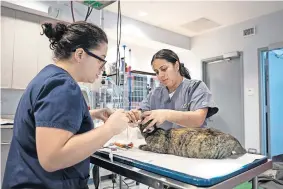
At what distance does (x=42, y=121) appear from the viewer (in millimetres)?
579

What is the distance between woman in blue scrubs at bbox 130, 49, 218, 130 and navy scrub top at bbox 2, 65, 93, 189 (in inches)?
Result: 22.1

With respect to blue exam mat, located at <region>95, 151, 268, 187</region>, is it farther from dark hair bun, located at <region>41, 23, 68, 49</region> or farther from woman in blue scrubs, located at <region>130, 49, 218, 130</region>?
dark hair bun, located at <region>41, 23, 68, 49</region>

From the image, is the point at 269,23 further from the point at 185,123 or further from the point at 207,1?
the point at 185,123

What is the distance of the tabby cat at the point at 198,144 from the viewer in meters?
0.92

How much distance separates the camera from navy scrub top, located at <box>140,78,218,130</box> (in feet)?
4.26

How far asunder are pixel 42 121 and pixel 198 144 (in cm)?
64

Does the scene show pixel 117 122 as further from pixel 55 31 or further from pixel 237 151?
pixel 237 151

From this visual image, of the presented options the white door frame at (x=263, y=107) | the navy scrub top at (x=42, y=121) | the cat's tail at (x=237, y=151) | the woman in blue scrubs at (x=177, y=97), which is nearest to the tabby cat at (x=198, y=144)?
the cat's tail at (x=237, y=151)

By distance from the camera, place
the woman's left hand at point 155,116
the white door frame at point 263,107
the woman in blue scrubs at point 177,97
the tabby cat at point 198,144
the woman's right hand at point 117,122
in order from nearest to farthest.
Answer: the woman's right hand at point 117,122 < the tabby cat at point 198,144 < the woman's left hand at point 155,116 < the woman in blue scrubs at point 177,97 < the white door frame at point 263,107

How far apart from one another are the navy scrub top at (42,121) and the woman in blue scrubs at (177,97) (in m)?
0.56

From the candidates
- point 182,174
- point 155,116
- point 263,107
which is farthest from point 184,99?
point 263,107

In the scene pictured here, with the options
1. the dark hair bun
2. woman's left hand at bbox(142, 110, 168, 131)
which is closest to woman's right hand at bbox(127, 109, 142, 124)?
woman's left hand at bbox(142, 110, 168, 131)

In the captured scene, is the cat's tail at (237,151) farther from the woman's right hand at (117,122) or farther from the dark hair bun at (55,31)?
the dark hair bun at (55,31)

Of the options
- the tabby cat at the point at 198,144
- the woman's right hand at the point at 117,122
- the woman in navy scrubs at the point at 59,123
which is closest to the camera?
the woman in navy scrubs at the point at 59,123
